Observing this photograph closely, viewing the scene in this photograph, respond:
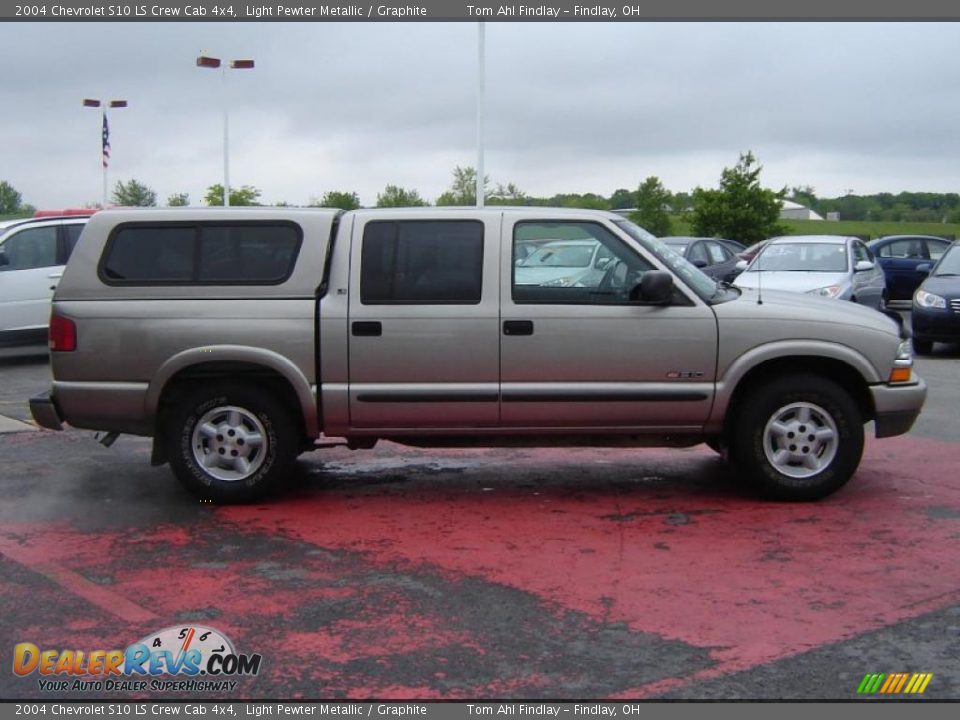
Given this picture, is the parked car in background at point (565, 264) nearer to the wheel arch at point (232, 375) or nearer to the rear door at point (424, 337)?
the rear door at point (424, 337)

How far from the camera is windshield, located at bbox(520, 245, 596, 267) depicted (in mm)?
7305

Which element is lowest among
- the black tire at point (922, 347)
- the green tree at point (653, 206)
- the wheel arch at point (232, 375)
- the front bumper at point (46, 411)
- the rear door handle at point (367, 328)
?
the black tire at point (922, 347)

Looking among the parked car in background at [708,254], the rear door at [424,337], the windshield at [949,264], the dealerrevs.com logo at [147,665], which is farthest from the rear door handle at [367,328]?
the parked car in background at [708,254]

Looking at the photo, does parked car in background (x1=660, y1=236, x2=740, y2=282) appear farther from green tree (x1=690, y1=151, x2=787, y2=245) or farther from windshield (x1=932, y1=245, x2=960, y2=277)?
green tree (x1=690, y1=151, x2=787, y2=245)

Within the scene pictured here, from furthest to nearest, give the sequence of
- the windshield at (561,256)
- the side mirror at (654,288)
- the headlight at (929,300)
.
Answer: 1. the headlight at (929,300)
2. the windshield at (561,256)
3. the side mirror at (654,288)

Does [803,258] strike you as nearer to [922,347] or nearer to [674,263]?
[922,347]

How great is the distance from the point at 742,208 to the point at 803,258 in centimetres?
2219

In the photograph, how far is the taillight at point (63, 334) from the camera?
23.6 ft

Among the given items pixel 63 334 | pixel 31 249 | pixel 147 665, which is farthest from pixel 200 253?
pixel 31 249

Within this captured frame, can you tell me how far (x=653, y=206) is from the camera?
4459 centimetres

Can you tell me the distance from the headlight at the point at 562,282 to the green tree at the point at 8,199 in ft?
127

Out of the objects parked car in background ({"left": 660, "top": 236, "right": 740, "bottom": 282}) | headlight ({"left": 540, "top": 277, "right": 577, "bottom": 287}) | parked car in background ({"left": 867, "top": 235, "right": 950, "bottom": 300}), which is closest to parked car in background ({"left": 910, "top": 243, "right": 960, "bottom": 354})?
parked car in background ({"left": 867, "top": 235, "right": 950, "bottom": 300})

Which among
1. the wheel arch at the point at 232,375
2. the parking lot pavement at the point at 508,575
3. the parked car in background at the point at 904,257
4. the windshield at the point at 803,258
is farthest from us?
the parked car in background at the point at 904,257

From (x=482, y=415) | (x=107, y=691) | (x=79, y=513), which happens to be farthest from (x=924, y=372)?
(x=107, y=691)
